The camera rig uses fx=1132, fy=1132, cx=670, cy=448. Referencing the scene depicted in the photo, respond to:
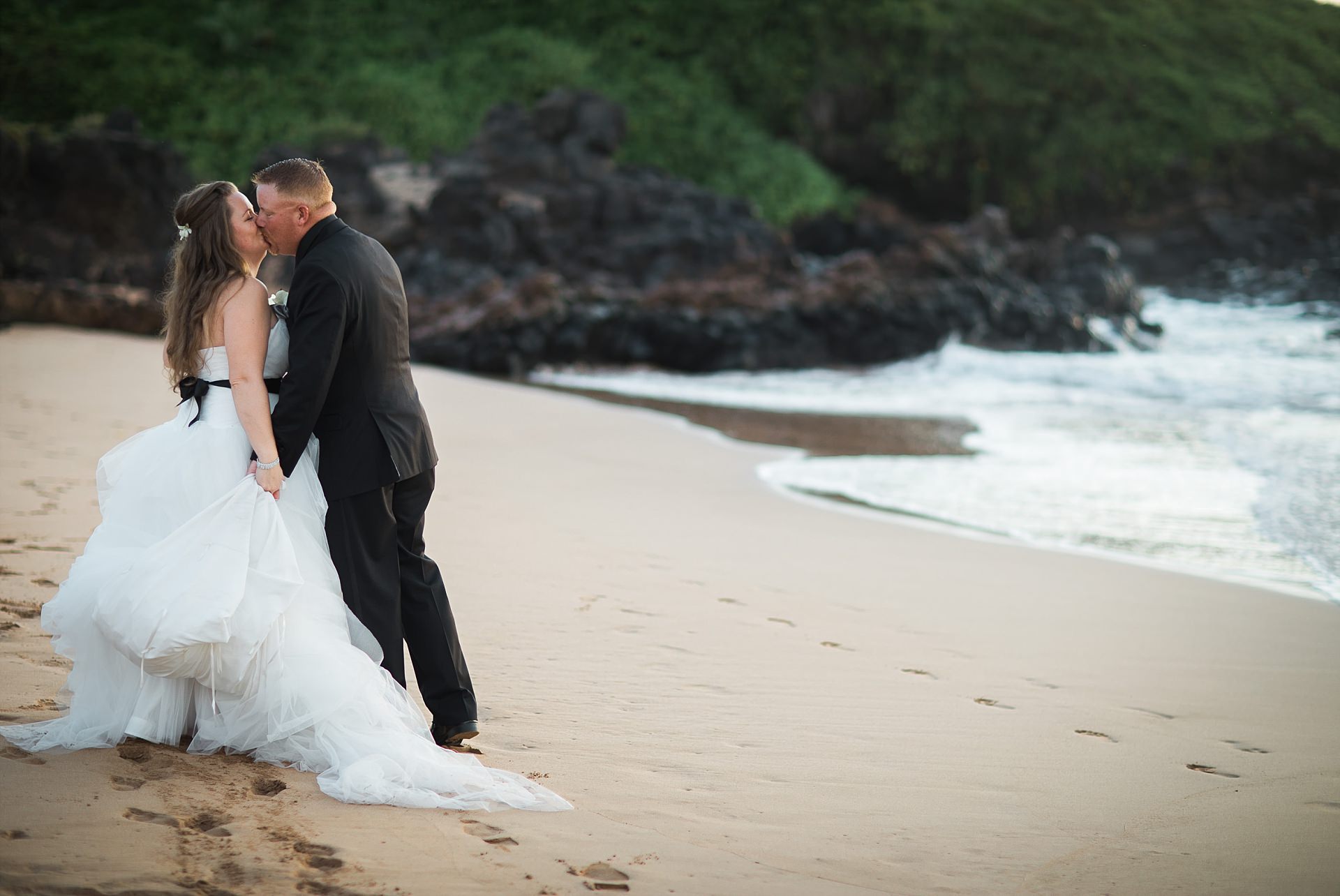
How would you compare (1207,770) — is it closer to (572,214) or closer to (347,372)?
(347,372)

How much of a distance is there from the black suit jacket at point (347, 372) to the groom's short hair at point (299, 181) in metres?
0.08

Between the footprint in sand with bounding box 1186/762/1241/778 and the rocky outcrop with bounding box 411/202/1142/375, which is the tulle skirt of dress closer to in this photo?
the footprint in sand with bounding box 1186/762/1241/778

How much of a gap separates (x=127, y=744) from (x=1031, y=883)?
96.6 inches

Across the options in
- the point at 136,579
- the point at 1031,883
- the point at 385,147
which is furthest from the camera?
the point at 385,147

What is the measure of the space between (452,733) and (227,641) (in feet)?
2.42

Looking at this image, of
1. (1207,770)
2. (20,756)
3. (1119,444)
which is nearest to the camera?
(20,756)

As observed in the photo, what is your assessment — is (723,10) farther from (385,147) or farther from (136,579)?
(136,579)

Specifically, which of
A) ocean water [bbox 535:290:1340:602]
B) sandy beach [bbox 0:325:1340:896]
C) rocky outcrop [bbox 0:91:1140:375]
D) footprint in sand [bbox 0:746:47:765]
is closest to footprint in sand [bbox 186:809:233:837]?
sandy beach [bbox 0:325:1340:896]

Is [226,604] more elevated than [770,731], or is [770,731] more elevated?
[226,604]

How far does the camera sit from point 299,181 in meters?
3.36

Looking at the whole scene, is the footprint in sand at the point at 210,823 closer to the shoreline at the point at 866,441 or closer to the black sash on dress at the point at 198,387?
the black sash on dress at the point at 198,387

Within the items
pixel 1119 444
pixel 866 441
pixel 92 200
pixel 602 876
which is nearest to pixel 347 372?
pixel 602 876

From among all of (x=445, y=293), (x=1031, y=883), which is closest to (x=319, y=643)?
(x=1031, y=883)

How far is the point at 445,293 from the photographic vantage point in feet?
74.8
